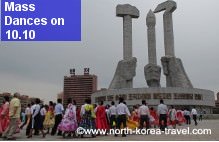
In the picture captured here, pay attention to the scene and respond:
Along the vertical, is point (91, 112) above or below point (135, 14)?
below

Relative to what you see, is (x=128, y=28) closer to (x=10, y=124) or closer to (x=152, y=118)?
(x=152, y=118)

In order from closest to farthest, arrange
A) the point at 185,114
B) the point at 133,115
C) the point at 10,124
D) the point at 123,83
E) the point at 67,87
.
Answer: the point at 10,124
the point at 133,115
the point at 185,114
the point at 123,83
the point at 67,87

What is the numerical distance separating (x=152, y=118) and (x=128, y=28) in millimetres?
25887

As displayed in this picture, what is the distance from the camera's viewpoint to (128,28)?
41594mm

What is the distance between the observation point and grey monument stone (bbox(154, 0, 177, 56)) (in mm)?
41594

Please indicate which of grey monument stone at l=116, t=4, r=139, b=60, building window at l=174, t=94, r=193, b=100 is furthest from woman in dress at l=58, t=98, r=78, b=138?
grey monument stone at l=116, t=4, r=139, b=60

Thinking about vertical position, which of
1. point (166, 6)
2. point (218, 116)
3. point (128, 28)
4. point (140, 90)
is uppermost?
point (166, 6)

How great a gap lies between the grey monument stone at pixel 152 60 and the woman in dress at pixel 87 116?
28.8m

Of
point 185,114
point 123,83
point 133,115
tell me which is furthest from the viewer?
point 123,83

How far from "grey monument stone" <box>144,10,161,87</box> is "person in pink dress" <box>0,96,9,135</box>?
2964 cm

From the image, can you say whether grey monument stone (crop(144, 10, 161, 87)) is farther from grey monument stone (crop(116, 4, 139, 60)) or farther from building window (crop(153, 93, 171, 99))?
building window (crop(153, 93, 171, 99))

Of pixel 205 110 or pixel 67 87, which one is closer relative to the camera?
pixel 205 110

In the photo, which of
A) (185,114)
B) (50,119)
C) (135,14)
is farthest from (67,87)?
(50,119)

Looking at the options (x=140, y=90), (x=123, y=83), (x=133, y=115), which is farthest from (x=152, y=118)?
(x=123, y=83)
